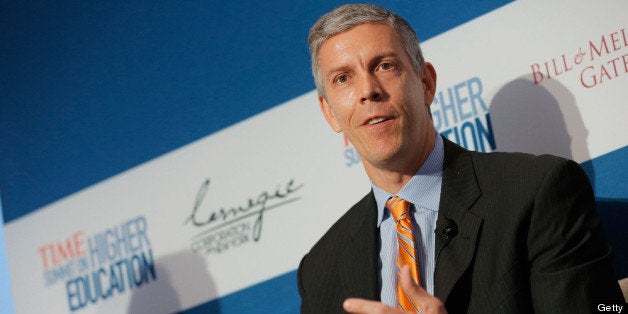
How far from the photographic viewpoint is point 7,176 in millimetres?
3822

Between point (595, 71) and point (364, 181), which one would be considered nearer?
point (595, 71)

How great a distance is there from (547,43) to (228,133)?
1302 mm

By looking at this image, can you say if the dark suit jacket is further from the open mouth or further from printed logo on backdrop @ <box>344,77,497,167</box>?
printed logo on backdrop @ <box>344,77,497,167</box>

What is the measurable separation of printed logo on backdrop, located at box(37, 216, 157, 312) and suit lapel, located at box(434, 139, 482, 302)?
1654 millimetres

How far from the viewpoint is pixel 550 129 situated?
224 cm

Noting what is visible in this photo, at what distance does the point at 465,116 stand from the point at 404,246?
0.63 metres

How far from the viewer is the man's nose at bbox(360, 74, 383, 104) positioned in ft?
6.73

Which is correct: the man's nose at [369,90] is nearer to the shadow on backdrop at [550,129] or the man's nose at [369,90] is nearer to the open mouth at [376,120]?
the open mouth at [376,120]

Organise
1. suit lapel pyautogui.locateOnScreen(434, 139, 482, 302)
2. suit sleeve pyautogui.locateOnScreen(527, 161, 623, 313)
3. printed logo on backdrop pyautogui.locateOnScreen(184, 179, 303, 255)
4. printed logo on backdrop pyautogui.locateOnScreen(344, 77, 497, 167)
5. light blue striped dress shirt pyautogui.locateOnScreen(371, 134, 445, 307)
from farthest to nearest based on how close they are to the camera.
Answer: printed logo on backdrop pyautogui.locateOnScreen(184, 179, 303, 255) → printed logo on backdrop pyautogui.locateOnScreen(344, 77, 497, 167) → light blue striped dress shirt pyautogui.locateOnScreen(371, 134, 445, 307) → suit lapel pyautogui.locateOnScreen(434, 139, 482, 302) → suit sleeve pyautogui.locateOnScreen(527, 161, 623, 313)

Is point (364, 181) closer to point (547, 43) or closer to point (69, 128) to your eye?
point (547, 43)

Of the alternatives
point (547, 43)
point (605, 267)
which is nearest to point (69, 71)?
point (547, 43)

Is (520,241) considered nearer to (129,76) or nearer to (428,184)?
(428,184)

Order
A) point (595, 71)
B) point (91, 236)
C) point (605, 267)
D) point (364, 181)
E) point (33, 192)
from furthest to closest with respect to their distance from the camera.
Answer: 1. point (33, 192)
2. point (91, 236)
3. point (364, 181)
4. point (595, 71)
5. point (605, 267)

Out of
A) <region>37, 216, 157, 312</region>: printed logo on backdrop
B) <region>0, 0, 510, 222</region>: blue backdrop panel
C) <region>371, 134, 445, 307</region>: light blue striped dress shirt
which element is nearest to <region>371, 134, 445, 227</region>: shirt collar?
<region>371, 134, 445, 307</region>: light blue striped dress shirt
